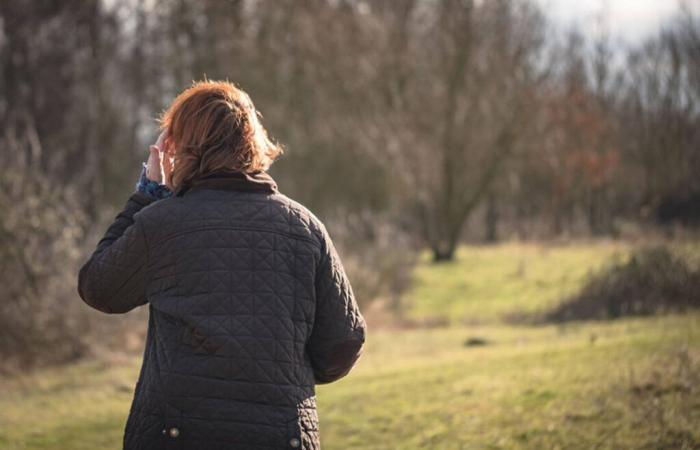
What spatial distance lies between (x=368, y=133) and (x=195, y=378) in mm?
29372

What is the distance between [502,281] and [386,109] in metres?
11.8

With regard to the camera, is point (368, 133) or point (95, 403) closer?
point (95, 403)

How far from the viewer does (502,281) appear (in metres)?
22.3

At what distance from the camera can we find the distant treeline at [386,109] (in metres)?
25.8

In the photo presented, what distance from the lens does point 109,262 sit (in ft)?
10.2

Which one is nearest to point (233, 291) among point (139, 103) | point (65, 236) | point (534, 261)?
point (65, 236)

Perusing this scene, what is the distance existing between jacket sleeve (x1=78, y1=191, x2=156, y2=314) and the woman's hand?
189 millimetres

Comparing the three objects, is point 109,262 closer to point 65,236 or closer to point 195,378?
point 195,378

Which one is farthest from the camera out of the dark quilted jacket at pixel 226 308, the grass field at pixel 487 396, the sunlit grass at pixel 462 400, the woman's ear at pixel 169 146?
the sunlit grass at pixel 462 400

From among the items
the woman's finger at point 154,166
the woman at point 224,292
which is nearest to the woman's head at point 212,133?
the woman at point 224,292

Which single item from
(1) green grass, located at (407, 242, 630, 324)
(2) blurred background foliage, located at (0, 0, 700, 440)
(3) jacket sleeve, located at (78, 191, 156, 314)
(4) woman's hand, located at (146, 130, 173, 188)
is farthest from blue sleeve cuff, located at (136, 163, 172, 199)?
(1) green grass, located at (407, 242, 630, 324)

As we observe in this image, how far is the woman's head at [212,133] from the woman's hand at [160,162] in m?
0.07

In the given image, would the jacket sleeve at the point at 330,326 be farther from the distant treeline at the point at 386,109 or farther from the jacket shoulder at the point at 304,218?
the distant treeline at the point at 386,109

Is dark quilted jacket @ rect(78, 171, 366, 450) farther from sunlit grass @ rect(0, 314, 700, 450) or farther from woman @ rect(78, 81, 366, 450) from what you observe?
sunlit grass @ rect(0, 314, 700, 450)
